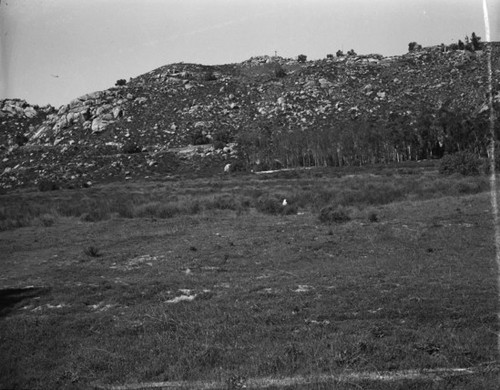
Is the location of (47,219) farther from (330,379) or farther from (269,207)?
(330,379)

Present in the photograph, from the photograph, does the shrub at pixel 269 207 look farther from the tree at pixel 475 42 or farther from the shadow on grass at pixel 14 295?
the tree at pixel 475 42

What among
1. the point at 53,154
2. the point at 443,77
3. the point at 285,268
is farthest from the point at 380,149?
the point at 285,268

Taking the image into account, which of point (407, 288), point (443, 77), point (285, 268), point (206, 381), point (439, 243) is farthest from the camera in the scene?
point (443, 77)

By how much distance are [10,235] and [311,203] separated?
1922cm

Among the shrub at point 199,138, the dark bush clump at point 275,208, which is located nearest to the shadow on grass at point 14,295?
the dark bush clump at point 275,208

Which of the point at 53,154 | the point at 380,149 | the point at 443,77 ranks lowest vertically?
the point at 380,149

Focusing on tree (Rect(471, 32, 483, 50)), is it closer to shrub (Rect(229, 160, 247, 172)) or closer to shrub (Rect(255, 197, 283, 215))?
shrub (Rect(229, 160, 247, 172))

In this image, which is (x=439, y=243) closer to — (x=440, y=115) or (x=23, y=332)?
(x=23, y=332)

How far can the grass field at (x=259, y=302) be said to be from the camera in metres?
7.48

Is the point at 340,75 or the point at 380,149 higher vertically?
the point at 340,75

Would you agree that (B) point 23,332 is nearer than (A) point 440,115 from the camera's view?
Yes

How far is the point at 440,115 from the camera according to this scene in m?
84.4

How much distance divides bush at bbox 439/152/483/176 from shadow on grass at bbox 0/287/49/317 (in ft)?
132

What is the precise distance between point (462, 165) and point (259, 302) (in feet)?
130
